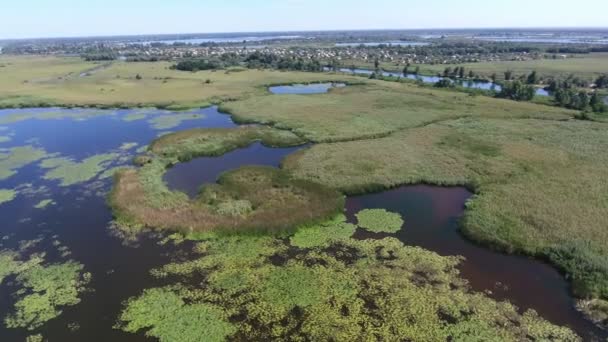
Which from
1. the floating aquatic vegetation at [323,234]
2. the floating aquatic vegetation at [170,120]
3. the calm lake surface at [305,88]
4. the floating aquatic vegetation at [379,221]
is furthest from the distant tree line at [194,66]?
the floating aquatic vegetation at [323,234]

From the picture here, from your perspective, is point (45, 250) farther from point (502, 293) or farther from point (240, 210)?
point (502, 293)

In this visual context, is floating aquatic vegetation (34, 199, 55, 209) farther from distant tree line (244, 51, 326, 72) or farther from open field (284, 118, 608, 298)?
distant tree line (244, 51, 326, 72)

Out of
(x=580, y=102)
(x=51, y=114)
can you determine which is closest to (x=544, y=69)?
(x=580, y=102)

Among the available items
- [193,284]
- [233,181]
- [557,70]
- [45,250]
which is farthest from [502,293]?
[557,70]

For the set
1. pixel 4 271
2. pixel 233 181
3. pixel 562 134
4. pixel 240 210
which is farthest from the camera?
pixel 562 134

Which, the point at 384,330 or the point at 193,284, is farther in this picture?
the point at 193,284

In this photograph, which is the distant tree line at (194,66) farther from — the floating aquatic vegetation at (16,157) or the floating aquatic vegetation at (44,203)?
the floating aquatic vegetation at (44,203)

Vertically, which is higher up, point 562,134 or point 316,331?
point 562,134
